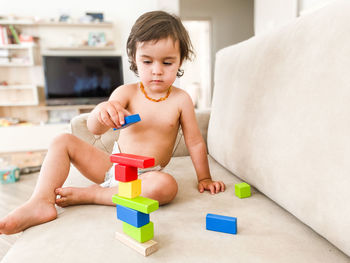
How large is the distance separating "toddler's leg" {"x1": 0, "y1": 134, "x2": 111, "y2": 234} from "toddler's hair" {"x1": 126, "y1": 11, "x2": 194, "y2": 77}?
0.34 m

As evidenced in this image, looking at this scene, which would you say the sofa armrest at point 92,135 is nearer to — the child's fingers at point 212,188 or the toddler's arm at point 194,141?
the toddler's arm at point 194,141

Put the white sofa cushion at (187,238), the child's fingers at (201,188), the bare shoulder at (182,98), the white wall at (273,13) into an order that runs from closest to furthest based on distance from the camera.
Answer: the white sofa cushion at (187,238), the child's fingers at (201,188), the bare shoulder at (182,98), the white wall at (273,13)

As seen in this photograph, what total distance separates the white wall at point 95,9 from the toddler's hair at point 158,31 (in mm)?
2910

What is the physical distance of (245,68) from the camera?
2.94ft

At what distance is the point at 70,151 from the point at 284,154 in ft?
2.02

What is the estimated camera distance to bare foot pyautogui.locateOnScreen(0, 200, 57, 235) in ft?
2.05

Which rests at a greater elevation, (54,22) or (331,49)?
(54,22)

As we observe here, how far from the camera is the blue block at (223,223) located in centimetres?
56

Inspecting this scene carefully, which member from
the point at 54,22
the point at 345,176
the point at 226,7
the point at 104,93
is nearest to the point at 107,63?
the point at 104,93

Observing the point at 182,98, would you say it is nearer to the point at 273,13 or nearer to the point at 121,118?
the point at 121,118

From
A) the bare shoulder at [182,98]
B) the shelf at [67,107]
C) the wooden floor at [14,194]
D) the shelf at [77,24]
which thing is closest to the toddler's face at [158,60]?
the bare shoulder at [182,98]

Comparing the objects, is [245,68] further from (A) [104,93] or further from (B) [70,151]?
(A) [104,93]


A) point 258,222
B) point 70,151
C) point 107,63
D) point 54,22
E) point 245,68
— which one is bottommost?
point 258,222

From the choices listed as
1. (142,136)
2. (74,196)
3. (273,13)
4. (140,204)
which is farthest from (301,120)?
(273,13)
